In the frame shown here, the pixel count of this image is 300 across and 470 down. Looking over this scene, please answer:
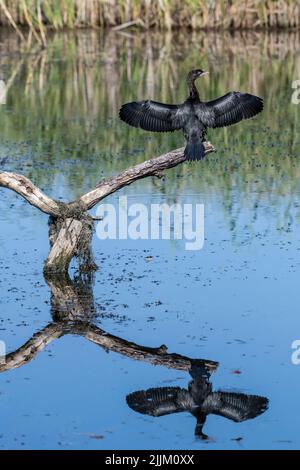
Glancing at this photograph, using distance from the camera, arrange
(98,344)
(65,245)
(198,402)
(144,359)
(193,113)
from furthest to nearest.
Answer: (193,113) → (65,245) → (98,344) → (144,359) → (198,402)

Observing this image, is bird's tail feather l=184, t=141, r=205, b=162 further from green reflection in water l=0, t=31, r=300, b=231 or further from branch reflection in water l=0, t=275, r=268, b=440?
green reflection in water l=0, t=31, r=300, b=231

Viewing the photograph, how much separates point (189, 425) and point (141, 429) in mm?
268

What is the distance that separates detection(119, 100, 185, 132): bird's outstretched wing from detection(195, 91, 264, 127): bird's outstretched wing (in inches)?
7.9

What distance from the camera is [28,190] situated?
9.36 metres

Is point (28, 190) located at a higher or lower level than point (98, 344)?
higher

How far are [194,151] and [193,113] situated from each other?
1.35 feet

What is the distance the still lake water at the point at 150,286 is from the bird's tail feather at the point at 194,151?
2.84 feet

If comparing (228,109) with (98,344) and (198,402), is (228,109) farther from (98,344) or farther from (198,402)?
(198,402)

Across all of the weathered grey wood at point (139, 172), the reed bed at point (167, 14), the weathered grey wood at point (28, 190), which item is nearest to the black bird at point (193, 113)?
the weathered grey wood at point (139, 172)

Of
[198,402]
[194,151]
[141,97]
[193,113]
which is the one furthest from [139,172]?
[141,97]

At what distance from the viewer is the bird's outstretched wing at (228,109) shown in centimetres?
966

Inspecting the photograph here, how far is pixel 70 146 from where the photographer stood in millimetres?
14117

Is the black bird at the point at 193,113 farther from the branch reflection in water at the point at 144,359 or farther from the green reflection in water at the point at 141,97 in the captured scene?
the green reflection in water at the point at 141,97

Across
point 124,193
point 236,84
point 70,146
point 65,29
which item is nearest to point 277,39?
point 65,29
